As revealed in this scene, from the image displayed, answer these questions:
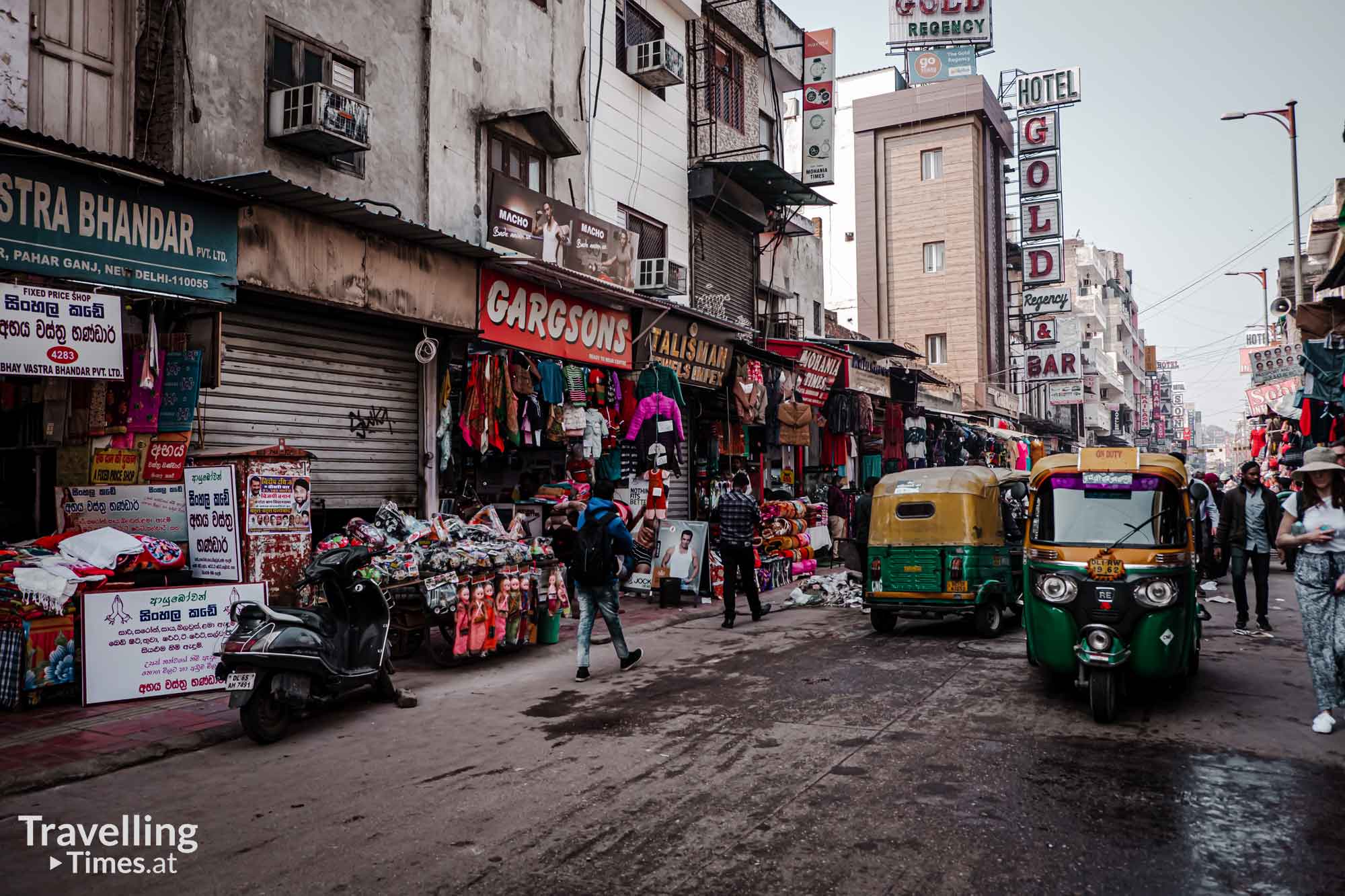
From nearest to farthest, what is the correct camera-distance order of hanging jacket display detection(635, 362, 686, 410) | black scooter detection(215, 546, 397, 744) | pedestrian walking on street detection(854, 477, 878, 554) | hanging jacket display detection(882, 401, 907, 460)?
black scooter detection(215, 546, 397, 744) → pedestrian walking on street detection(854, 477, 878, 554) → hanging jacket display detection(635, 362, 686, 410) → hanging jacket display detection(882, 401, 907, 460)

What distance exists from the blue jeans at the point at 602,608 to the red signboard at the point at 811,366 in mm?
11870

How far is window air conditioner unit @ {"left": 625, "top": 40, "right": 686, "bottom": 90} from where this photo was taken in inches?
696

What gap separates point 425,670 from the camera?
9.45 meters

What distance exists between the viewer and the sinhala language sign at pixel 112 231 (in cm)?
770

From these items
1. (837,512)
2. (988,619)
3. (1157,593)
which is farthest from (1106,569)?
(837,512)

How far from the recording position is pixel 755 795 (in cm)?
523

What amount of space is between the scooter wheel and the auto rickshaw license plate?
638 centimetres

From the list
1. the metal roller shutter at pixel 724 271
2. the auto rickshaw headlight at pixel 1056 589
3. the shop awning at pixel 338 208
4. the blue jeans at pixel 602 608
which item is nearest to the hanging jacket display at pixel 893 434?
the metal roller shutter at pixel 724 271

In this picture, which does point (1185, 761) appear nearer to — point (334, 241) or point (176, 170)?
point (334, 241)

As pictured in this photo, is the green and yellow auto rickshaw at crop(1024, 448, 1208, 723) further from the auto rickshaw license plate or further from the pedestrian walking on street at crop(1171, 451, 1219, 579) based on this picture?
the pedestrian walking on street at crop(1171, 451, 1219, 579)

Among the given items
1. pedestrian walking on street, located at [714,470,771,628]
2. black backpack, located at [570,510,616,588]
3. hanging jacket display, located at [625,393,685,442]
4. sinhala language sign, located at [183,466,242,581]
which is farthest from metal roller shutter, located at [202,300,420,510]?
pedestrian walking on street, located at [714,470,771,628]

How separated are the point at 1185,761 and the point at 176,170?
34.2 feet

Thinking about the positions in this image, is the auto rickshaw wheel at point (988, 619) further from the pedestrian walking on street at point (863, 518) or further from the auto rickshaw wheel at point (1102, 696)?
the auto rickshaw wheel at point (1102, 696)

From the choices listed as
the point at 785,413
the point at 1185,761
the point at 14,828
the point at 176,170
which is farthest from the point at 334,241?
the point at 785,413
